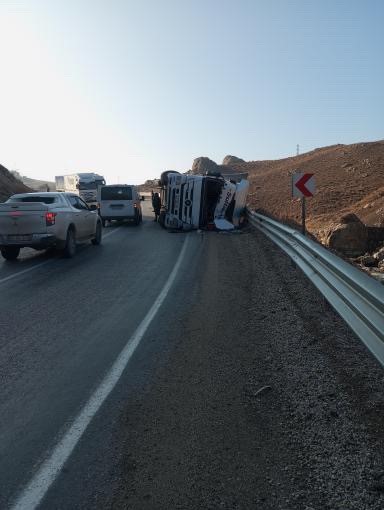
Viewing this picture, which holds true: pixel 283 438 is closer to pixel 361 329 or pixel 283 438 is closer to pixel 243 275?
pixel 361 329

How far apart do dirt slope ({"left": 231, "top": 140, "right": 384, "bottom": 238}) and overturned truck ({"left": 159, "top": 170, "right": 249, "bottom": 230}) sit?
156 inches

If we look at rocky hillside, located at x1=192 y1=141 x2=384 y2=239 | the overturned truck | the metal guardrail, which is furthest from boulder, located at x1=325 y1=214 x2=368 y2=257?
the metal guardrail

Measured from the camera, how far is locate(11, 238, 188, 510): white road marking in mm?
3592

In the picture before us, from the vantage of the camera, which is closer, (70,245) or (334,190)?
(70,245)

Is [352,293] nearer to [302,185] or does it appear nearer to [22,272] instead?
[22,272]

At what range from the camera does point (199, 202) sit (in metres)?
23.7

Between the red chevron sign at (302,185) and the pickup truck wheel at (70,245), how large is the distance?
630cm

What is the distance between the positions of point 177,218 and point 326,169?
28975 mm

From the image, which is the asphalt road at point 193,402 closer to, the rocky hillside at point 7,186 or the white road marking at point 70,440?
the white road marking at point 70,440

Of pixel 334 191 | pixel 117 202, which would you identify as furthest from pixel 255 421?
pixel 334 191

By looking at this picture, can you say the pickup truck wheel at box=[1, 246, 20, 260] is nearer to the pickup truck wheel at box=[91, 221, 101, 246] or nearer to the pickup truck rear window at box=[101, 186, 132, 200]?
the pickup truck wheel at box=[91, 221, 101, 246]

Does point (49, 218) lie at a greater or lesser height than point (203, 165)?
greater

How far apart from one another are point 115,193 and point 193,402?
21947 millimetres

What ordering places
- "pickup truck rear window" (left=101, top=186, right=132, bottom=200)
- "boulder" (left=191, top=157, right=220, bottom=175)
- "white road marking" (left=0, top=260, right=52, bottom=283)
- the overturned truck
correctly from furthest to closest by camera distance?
"boulder" (left=191, top=157, right=220, bottom=175)
"pickup truck rear window" (left=101, top=186, right=132, bottom=200)
the overturned truck
"white road marking" (left=0, top=260, right=52, bottom=283)
